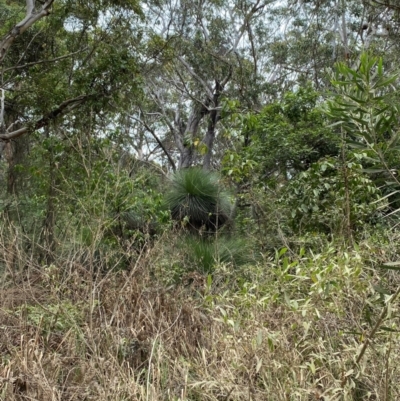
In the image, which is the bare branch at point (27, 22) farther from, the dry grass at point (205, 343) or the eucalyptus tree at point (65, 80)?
the dry grass at point (205, 343)

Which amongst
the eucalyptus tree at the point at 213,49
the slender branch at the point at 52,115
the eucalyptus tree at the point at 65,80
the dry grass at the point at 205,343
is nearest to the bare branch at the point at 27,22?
the eucalyptus tree at the point at 65,80

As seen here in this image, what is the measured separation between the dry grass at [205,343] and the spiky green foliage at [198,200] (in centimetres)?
433

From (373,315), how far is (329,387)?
1.61ft

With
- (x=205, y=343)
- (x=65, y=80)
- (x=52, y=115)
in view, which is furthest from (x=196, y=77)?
(x=205, y=343)

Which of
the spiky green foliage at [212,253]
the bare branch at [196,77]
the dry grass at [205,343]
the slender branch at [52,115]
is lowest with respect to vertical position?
the dry grass at [205,343]

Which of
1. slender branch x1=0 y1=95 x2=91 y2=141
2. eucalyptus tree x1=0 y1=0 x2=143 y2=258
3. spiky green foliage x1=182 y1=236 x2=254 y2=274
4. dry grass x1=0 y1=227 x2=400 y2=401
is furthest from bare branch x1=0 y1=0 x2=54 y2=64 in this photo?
dry grass x1=0 y1=227 x2=400 y2=401

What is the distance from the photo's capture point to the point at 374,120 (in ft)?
6.25

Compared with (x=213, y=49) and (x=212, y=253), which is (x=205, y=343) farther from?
(x=213, y=49)

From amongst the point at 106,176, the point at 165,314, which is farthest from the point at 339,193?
the point at 106,176

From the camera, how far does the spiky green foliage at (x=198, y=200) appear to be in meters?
7.96

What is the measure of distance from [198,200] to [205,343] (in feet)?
16.8

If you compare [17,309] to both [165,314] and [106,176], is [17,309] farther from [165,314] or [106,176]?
[106,176]

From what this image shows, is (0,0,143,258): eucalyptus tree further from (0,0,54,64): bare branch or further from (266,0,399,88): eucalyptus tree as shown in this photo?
(266,0,399,88): eucalyptus tree

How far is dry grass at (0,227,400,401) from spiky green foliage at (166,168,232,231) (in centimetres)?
433
